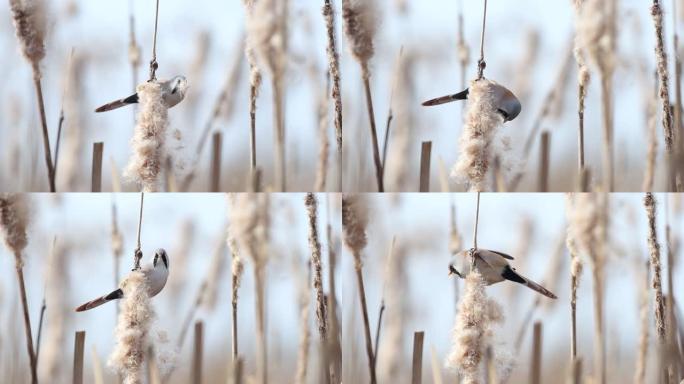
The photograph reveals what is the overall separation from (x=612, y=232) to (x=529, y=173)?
0.78 ft

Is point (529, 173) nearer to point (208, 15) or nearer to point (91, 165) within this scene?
point (208, 15)

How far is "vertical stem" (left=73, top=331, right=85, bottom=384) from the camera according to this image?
1.70 m

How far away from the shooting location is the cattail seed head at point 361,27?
1713mm

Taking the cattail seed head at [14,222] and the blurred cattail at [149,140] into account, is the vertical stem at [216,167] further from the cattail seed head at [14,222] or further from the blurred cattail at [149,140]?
the cattail seed head at [14,222]

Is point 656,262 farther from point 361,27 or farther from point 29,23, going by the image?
point 29,23

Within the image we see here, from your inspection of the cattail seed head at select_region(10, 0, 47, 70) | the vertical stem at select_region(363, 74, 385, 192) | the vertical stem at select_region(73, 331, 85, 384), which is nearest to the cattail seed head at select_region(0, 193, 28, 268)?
the vertical stem at select_region(73, 331, 85, 384)

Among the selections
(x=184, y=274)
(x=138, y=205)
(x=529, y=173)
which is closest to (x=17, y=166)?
(x=138, y=205)

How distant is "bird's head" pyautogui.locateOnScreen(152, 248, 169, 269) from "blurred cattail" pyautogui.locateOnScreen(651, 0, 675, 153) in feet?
4.00

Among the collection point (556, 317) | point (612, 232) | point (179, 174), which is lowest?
point (556, 317)

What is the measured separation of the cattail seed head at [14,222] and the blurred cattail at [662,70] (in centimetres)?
153

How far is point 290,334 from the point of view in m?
1.72

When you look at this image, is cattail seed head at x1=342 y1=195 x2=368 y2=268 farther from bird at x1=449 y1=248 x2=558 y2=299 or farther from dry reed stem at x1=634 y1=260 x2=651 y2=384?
dry reed stem at x1=634 y1=260 x2=651 y2=384

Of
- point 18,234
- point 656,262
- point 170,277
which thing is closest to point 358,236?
point 170,277

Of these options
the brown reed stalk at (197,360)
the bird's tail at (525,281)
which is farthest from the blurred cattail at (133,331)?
the bird's tail at (525,281)
